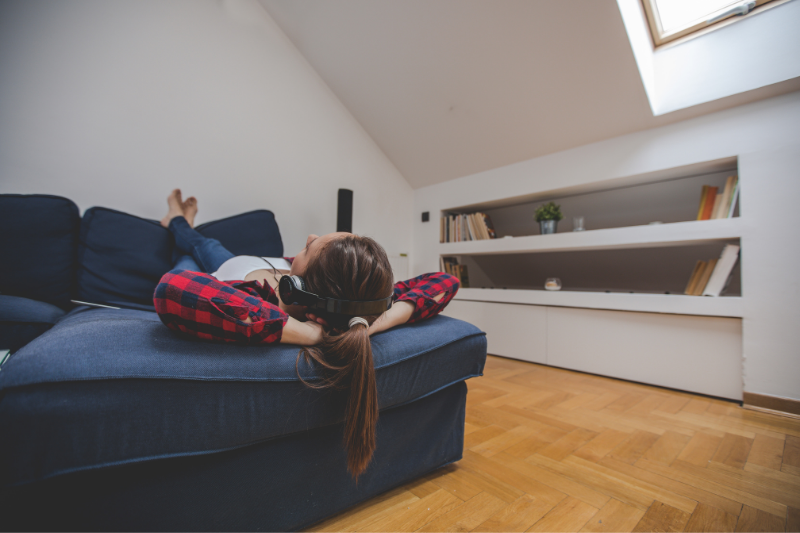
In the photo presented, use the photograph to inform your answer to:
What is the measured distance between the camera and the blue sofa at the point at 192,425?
554mm

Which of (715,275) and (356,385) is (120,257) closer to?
(356,385)

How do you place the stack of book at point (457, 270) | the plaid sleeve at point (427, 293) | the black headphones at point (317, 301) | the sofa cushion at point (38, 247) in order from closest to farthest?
1. the black headphones at point (317, 301)
2. the plaid sleeve at point (427, 293)
3. the sofa cushion at point (38, 247)
4. the stack of book at point (457, 270)

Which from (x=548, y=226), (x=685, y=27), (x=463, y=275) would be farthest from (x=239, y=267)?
(x=685, y=27)

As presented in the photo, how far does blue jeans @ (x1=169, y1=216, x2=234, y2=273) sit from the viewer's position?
1.64 metres

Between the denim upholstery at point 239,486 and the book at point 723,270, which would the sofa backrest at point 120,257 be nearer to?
the denim upholstery at point 239,486

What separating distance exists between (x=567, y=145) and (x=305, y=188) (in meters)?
1.99

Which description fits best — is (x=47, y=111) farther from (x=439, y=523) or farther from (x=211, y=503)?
(x=439, y=523)

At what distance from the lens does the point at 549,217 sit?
266cm

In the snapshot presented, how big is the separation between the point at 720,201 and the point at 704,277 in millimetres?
432

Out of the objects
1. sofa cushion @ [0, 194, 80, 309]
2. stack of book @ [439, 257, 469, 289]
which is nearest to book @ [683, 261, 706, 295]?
stack of book @ [439, 257, 469, 289]

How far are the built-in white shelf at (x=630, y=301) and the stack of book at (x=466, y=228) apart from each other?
0.51 metres

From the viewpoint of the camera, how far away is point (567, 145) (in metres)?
2.56

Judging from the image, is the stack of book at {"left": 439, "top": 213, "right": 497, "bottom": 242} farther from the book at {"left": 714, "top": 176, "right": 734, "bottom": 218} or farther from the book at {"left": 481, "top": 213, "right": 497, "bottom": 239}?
the book at {"left": 714, "top": 176, "right": 734, "bottom": 218}

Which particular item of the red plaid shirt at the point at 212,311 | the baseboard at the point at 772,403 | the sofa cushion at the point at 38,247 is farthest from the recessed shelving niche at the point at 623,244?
the sofa cushion at the point at 38,247
